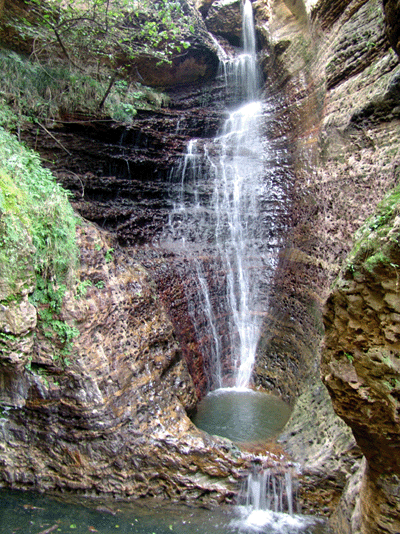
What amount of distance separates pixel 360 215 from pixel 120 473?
16.6ft

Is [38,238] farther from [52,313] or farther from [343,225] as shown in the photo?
[343,225]

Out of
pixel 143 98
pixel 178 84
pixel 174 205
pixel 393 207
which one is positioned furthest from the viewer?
pixel 178 84

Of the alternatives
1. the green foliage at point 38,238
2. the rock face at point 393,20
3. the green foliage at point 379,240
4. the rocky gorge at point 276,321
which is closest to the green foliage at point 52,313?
the green foliage at point 38,238

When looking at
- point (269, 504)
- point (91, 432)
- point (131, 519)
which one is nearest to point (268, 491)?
point (269, 504)

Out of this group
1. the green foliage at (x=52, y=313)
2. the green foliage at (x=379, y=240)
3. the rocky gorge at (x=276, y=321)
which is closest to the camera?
the green foliage at (x=379, y=240)

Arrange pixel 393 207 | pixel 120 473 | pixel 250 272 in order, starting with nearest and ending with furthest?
1. pixel 393 207
2. pixel 120 473
3. pixel 250 272

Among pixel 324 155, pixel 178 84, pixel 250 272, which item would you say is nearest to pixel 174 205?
pixel 250 272

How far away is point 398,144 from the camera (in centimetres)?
479

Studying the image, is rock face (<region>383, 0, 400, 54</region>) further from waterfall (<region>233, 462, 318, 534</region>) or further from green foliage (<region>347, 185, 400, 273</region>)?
waterfall (<region>233, 462, 318, 534</region>)

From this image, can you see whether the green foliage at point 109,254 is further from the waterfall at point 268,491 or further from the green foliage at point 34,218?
the waterfall at point 268,491

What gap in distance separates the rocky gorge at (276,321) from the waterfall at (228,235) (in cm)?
34

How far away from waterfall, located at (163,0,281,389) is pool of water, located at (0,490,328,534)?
9.70ft

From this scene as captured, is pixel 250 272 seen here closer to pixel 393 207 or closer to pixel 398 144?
pixel 398 144

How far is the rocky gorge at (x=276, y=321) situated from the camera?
2555 millimetres
